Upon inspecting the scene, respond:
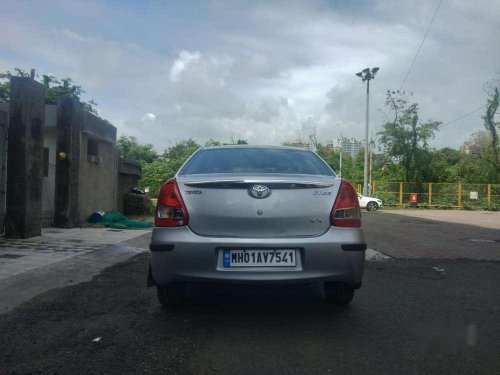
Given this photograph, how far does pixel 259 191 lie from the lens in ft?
→ 12.1

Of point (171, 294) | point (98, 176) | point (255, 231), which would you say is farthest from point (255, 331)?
point (98, 176)

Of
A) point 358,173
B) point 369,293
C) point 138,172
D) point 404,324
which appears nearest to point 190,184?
point 404,324

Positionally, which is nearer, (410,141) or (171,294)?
(171,294)

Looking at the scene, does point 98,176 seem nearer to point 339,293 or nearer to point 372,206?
point 339,293

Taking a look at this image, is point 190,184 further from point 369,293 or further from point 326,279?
point 369,293

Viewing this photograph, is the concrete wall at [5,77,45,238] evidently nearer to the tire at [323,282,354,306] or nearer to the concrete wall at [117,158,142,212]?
the tire at [323,282,354,306]

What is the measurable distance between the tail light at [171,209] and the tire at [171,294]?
647 millimetres

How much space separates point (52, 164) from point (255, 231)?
379 inches

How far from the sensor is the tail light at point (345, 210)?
379 centimetres

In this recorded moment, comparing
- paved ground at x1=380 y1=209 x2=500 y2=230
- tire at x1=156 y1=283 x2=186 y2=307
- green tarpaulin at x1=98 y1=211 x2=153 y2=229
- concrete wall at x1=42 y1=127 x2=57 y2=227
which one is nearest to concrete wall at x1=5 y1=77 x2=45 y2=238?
concrete wall at x1=42 y1=127 x2=57 y2=227

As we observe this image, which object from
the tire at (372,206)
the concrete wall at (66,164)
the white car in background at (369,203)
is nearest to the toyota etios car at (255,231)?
the concrete wall at (66,164)

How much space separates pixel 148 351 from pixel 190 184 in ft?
4.23

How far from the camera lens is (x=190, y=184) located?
3.79 meters

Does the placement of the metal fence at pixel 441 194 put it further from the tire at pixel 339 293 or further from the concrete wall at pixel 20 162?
the tire at pixel 339 293
